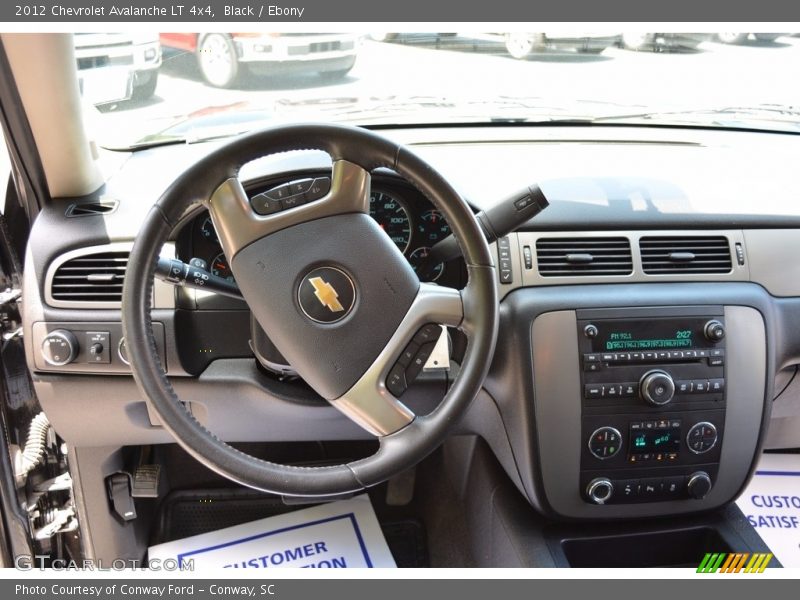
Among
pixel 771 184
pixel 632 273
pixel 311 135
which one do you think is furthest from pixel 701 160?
pixel 311 135

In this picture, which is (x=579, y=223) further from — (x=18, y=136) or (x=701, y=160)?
(x=18, y=136)

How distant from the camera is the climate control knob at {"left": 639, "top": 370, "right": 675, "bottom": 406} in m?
1.62

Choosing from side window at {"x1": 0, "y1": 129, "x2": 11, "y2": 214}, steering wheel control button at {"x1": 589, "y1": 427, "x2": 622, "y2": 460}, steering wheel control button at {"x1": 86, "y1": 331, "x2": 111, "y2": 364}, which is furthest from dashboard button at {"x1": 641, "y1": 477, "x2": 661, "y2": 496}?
side window at {"x1": 0, "y1": 129, "x2": 11, "y2": 214}

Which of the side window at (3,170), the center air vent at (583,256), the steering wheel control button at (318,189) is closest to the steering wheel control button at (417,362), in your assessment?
the steering wheel control button at (318,189)

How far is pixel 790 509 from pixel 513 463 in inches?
39.9

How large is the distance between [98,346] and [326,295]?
63 cm

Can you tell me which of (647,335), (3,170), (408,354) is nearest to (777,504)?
(647,335)

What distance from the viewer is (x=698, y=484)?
1687mm

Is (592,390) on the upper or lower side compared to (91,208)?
lower

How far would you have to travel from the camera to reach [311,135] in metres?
1.22

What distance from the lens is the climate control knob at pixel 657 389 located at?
5.32 ft

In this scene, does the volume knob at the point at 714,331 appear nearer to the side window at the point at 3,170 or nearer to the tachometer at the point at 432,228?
the tachometer at the point at 432,228

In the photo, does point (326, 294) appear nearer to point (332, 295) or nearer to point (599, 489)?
point (332, 295)

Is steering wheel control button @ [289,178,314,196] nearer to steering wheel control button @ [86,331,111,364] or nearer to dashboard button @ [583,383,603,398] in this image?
steering wheel control button @ [86,331,111,364]
